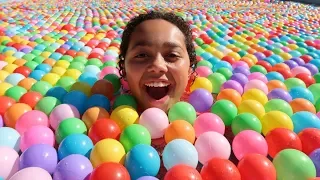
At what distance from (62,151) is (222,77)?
144cm

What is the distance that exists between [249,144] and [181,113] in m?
0.46

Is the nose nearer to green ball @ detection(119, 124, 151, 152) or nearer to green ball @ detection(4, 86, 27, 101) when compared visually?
green ball @ detection(119, 124, 151, 152)

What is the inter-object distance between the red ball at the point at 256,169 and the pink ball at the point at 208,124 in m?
0.38

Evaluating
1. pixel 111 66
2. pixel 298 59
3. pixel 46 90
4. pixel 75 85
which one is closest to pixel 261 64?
pixel 298 59

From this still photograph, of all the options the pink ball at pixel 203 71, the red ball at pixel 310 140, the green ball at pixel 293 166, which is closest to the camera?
the green ball at pixel 293 166

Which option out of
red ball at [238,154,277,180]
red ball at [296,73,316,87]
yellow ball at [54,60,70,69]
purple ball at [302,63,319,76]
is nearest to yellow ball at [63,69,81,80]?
yellow ball at [54,60,70,69]

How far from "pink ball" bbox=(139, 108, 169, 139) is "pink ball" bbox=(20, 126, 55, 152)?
1.67ft

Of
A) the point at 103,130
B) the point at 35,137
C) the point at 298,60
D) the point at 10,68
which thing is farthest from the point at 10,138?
the point at 298,60

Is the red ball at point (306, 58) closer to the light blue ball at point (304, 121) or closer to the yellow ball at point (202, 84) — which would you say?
the yellow ball at point (202, 84)

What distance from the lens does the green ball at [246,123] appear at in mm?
1744

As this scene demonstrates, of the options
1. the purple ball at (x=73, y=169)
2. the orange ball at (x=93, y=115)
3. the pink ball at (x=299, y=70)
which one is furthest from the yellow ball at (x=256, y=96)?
the purple ball at (x=73, y=169)

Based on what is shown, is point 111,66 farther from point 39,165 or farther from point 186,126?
point 39,165

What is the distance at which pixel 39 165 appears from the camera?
4.59 ft

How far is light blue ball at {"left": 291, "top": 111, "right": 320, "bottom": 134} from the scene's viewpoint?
1750mm
